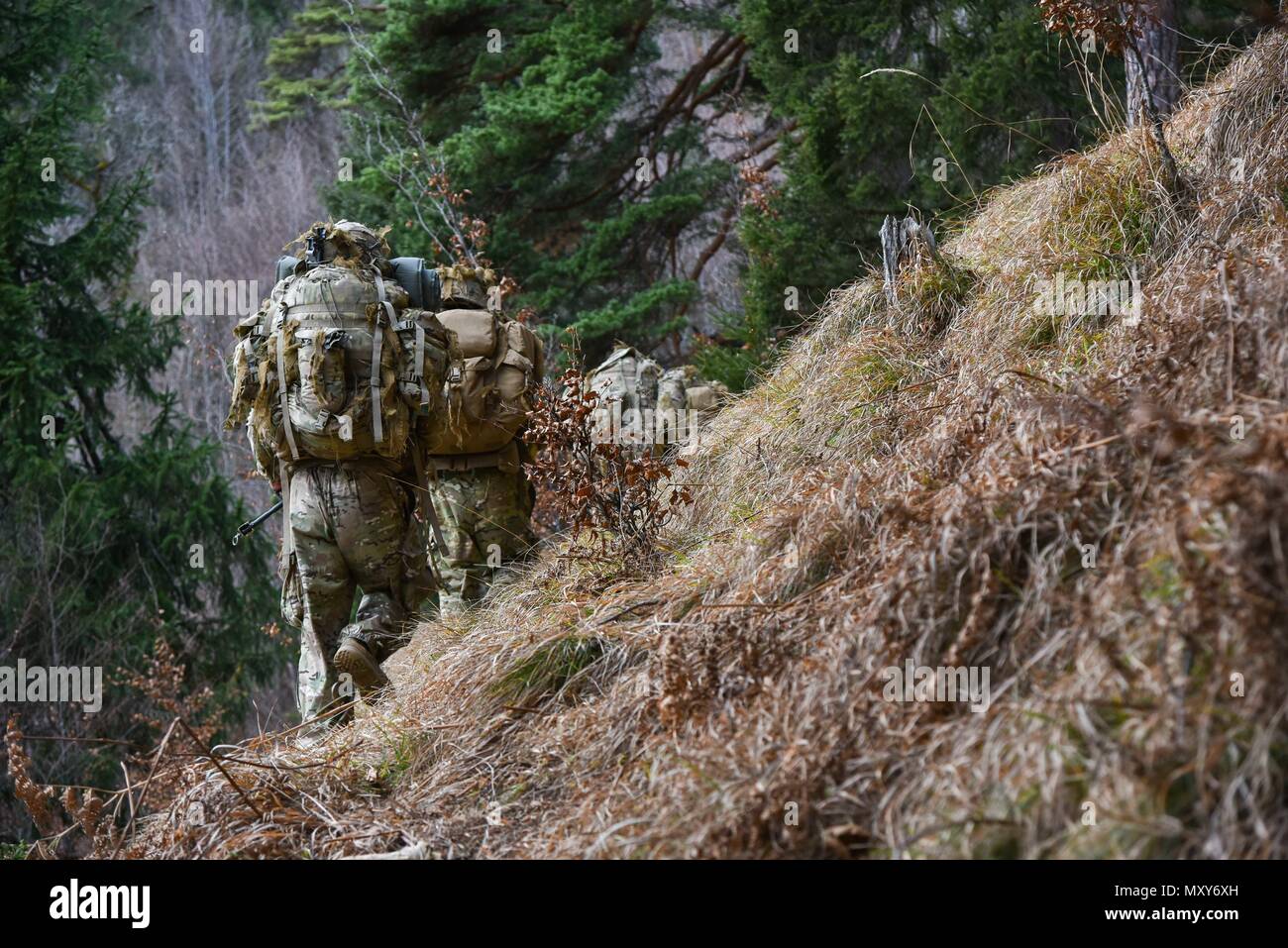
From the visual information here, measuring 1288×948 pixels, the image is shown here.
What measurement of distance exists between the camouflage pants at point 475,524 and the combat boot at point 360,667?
6.92ft

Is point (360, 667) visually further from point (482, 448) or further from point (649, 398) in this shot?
point (649, 398)

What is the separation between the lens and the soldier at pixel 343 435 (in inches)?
274

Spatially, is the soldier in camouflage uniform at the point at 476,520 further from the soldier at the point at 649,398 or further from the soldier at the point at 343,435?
the soldier at the point at 343,435

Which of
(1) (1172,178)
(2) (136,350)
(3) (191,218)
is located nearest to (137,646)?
(2) (136,350)

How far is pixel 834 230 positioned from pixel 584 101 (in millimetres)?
4974

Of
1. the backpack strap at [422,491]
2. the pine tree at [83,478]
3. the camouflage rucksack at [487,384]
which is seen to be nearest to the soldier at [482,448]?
the camouflage rucksack at [487,384]

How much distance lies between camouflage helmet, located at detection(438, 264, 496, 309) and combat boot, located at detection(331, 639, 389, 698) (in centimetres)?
306

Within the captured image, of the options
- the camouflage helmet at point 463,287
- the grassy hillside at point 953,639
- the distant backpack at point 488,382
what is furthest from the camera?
the camouflage helmet at point 463,287

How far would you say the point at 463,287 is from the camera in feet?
30.7

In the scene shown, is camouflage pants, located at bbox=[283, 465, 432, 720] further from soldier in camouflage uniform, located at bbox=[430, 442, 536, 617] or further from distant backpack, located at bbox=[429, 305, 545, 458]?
soldier in camouflage uniform, located at bbox=[430, 442, 536, 617]

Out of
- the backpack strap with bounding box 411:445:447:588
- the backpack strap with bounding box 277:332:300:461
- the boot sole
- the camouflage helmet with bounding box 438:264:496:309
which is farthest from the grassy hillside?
the camouflage helmet with bounding box 438:264:496:309

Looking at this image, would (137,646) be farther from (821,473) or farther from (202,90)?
(202,90)

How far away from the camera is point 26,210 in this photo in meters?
16.9

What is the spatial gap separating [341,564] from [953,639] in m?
3.96
